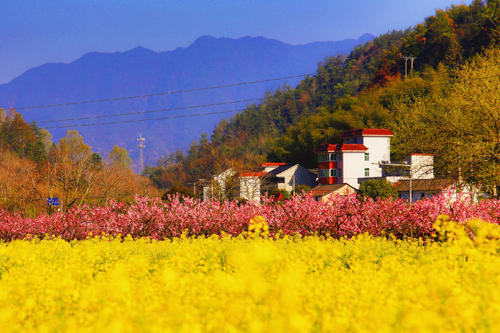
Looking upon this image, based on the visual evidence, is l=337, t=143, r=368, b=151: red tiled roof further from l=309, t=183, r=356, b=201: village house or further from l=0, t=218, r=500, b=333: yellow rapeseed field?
l=0, t=218, r=500, b=333: yellow rapeseed field

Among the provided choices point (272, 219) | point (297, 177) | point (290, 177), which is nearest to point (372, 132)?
point (297, 177)

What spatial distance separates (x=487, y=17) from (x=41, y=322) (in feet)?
203

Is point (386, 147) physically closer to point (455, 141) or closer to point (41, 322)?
point (455, 141)

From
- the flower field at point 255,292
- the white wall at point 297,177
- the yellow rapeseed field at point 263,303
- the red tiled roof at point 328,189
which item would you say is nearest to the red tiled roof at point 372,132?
the red tiled roof at point 328,189

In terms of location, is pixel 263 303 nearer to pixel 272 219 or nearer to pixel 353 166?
pixel 272 219

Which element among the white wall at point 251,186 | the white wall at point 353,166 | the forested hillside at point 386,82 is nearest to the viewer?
the white wall at point 251,186

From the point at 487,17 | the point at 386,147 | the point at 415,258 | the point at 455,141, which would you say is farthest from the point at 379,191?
the point at 415,258

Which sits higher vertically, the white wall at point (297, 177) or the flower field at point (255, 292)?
the flower field at point (255, 292)

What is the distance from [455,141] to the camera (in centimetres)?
1839

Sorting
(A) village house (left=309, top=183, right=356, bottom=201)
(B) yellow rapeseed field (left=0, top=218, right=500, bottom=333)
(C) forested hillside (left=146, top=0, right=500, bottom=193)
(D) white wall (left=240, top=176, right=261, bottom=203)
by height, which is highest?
(C) forested hillside (left=146, top=0, right=500, bottom=193)

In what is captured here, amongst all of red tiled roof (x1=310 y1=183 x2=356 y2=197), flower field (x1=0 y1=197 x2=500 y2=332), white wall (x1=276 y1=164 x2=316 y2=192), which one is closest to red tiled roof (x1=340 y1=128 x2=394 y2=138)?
red tiled roof (x1=310 y1=183 x2=356 y2=197)

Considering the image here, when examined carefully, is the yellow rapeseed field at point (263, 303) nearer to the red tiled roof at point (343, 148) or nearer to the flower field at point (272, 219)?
the flower field at point (272, 219)

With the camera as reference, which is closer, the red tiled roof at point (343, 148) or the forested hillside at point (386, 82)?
the red tiled roof at point (343, 148)

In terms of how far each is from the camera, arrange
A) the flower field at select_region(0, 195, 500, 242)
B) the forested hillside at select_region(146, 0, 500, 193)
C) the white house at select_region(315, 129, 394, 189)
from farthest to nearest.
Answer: the forested hillside at select_region(146, 0, 500, 193) → the white house at select_region(315, 129, 394, 189) → the flower field at select_region(0, 195, 500, 242)
